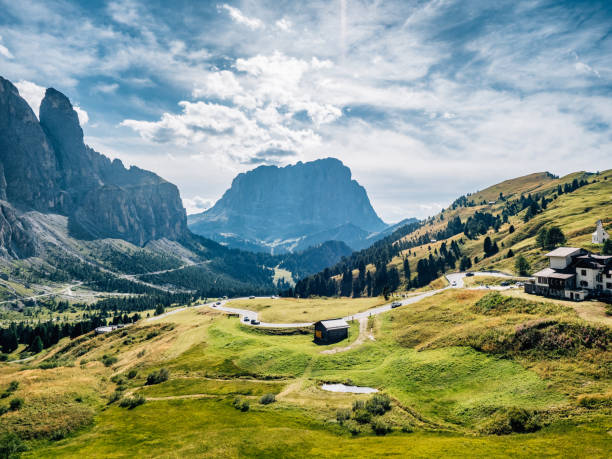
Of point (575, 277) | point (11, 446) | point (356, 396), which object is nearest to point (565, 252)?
point (575, 277)

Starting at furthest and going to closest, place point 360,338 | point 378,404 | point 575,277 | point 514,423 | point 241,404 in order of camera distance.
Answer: point 360,338 → point 575,277 → point 241,404 → point 378,404 → point 514,423

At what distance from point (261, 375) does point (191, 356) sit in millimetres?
25552

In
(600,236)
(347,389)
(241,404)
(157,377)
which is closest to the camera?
(241,404)

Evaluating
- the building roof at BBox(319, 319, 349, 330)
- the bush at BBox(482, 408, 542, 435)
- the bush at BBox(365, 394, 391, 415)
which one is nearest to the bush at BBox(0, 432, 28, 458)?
the bush at BBox(365, 394, 391, 415)

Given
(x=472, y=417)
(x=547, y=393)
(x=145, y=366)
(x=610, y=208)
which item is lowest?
(x=145, y=366)

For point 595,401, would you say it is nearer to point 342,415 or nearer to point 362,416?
point 362,416

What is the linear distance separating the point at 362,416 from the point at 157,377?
51.4m

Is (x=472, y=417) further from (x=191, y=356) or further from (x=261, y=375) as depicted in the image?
(x=191, y=356)

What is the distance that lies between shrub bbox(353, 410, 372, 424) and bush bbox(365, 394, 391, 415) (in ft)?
3.88

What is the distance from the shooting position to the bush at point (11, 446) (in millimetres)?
43672

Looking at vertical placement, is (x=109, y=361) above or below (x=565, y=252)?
below

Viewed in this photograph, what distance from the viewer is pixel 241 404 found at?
5528 centimetres

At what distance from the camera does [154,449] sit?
42438 millimetres

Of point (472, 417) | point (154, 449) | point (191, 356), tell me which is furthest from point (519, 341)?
point (191, 356)
